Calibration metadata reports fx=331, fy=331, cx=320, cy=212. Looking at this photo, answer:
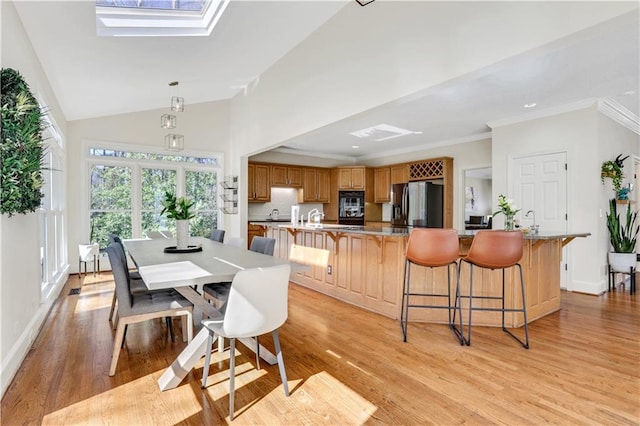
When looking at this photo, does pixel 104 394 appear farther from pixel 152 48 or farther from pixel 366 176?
pixel 366 176

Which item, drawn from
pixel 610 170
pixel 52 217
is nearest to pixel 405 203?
pixel 610 170

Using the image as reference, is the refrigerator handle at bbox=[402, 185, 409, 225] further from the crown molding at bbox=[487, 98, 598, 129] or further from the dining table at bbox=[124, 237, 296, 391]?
the dining table at bbox=[124, 237, 296, 391]

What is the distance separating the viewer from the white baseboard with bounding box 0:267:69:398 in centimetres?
204

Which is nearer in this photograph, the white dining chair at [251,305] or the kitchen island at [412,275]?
the white dining chair at [251,305]

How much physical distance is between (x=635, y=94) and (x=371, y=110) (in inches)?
137

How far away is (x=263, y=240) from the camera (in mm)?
3215

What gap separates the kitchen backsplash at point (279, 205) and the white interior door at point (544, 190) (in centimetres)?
457

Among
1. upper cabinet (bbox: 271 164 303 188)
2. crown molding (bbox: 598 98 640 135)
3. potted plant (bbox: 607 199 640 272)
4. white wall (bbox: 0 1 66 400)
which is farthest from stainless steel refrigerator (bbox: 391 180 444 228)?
white wall (bbox: 0 1 66 400)

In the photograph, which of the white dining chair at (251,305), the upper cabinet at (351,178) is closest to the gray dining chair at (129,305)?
the white dining chair at (251,305)

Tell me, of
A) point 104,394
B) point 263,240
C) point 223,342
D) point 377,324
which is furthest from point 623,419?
point 104,394

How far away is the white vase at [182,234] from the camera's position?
3.11 m

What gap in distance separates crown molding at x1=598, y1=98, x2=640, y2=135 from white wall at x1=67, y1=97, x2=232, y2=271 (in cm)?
621

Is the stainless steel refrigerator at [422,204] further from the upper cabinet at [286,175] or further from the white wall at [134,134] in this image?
the white wall at [134,134]

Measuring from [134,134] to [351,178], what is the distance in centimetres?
461
